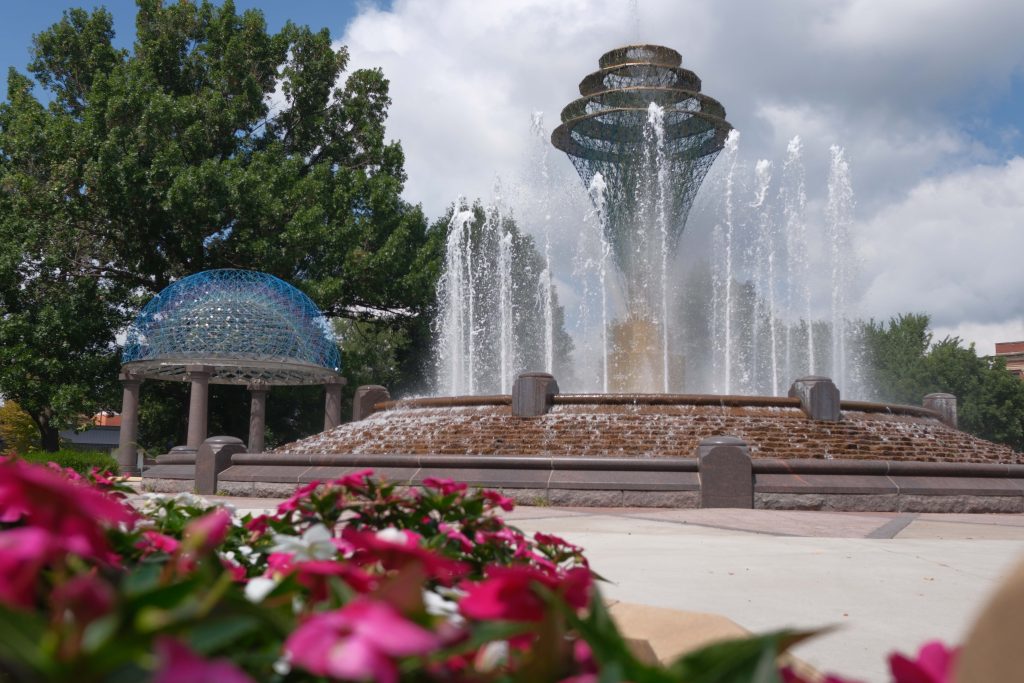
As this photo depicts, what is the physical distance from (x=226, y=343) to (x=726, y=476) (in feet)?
49.6

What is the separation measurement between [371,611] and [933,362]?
5339cm

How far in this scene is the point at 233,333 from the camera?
22797 mm

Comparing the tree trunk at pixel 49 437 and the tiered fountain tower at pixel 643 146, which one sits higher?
the tiered fountain tower at pixel 643 146

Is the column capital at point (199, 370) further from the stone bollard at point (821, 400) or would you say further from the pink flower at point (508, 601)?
the pink flower at point (508, 601)

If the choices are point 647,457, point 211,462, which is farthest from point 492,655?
point 211,462

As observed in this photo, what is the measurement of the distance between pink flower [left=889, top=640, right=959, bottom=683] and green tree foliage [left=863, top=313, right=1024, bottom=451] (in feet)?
170

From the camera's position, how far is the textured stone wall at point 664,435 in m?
13.5

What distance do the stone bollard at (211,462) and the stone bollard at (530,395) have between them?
5238mm

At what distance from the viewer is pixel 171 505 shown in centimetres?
250

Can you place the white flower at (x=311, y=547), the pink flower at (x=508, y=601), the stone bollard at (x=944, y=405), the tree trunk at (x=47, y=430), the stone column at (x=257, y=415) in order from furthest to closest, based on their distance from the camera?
the tree trunk at (x=47, y=430) → the stone column at (x=257, y=415) → the stone bollard at (x=944, y=405) → the white flower at (x=311, y=547) → the pink flower at (x=508, y=601)

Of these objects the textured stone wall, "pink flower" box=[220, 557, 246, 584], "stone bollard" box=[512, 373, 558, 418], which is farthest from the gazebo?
"pink flower" box=[220, 557, 246, 584]

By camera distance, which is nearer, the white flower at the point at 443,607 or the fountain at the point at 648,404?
the white flower at the point at 443,607

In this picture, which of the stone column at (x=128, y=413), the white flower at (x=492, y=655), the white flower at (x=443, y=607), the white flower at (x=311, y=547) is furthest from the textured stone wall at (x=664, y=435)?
the white flower at (x=492, y=655)

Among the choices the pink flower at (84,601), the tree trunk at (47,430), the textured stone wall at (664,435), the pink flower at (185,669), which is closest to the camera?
the pink flower at (185,669)
